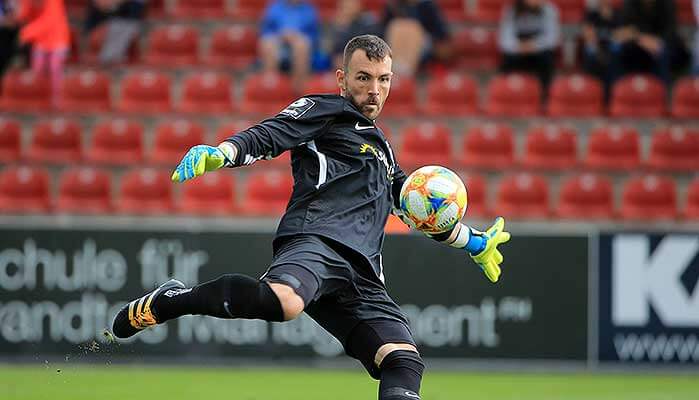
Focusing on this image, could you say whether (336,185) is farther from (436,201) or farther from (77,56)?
(77,56)

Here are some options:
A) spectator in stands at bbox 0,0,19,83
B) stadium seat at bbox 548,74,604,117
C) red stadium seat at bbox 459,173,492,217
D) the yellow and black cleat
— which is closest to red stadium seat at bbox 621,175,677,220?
stadium seat at bbox 548,74,604,117

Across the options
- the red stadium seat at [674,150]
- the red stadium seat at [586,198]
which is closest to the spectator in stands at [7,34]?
the red stadium seat at [586,198]

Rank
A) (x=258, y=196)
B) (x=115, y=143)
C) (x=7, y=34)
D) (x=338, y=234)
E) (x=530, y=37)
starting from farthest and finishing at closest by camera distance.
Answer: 1. (x=7, y=34)
2. (x=530, y=37)
3. (x=115, y=143)
4. (x=258, y=196)
5. (x=338, y=234)

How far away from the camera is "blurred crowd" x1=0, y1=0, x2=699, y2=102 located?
15.0 meters

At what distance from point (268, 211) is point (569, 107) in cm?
428

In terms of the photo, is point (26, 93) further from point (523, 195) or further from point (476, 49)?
point (523, 195)

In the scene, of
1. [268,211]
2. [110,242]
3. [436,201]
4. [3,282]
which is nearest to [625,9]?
[268,211]

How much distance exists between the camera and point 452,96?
15375 mm

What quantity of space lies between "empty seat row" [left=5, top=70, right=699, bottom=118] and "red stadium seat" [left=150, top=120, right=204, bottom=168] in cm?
63

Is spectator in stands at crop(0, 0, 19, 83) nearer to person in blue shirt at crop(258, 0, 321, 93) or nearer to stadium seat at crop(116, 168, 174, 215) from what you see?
stadium seat at crop(116, 168, 174, 215)

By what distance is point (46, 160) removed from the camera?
14.9 meters

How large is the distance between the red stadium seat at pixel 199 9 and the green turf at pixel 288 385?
6436 millimetres

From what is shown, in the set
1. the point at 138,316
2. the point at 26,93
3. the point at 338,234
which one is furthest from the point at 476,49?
the point at 138,316

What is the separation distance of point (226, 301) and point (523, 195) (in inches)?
337
